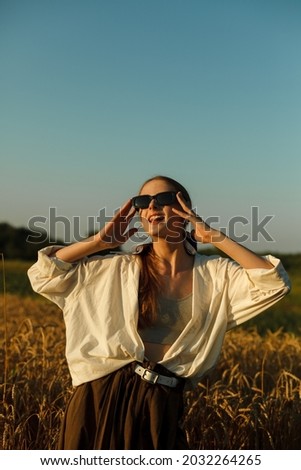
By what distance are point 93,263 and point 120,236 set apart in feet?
0.60

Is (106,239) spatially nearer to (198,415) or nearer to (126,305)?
(126,305)

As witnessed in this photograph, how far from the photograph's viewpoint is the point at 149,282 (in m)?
2.99

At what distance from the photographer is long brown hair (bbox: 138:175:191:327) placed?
292 cm

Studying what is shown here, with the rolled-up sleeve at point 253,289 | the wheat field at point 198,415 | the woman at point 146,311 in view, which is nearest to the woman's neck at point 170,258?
the woman at point 146,311

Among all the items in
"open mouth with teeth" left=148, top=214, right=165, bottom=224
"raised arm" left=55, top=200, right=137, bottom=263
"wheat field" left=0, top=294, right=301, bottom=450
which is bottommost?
"wheat field" left=0, top=294, right=301, bottom=450

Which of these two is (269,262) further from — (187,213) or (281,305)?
(281,305)

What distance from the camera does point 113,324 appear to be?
2.93m

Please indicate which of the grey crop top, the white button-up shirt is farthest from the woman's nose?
the grey crop top

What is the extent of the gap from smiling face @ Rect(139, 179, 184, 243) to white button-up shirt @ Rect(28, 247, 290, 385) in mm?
167

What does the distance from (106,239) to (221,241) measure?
513 millimetres

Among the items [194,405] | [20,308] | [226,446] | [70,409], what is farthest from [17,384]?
[20,308]

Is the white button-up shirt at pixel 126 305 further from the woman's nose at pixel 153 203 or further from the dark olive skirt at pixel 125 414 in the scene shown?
the woman's nose at pixel 153 203

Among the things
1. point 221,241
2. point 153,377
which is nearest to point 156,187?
point 221,241

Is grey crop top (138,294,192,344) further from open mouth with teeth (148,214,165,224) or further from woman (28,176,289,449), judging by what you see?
open mouth with teeth (148,214,165,224)
